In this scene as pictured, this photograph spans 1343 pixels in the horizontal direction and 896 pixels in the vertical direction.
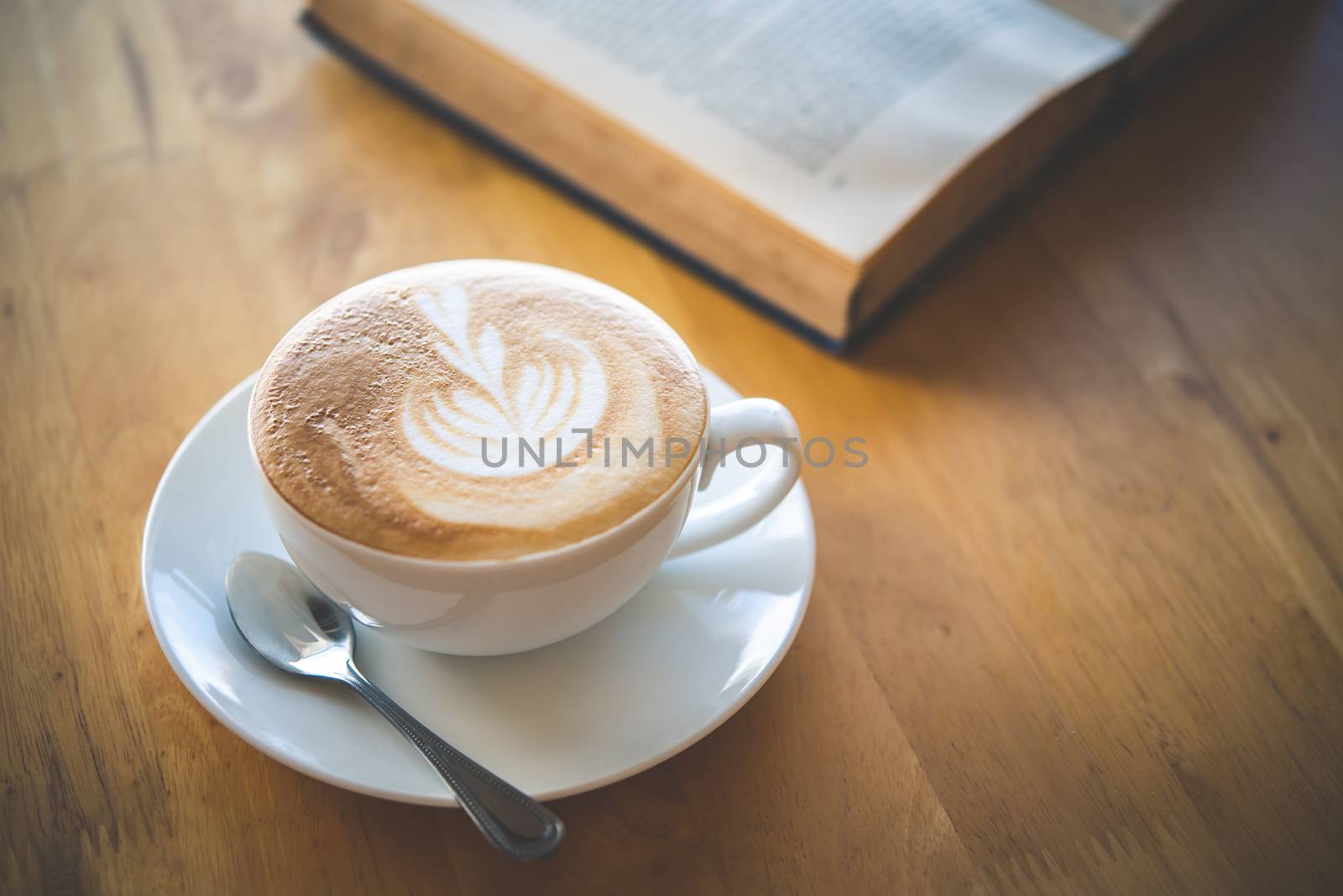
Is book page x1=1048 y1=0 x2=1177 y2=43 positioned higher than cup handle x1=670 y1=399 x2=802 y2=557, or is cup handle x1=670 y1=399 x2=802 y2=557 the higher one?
book page x1=1048 y1=0 x2=1177 y2=43

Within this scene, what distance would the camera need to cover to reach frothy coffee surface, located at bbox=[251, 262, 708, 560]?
0.49m

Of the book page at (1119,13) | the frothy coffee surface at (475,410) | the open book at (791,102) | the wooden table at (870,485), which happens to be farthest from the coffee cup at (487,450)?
the book page at (1119,13)

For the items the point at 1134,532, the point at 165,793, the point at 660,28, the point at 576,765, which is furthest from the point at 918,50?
the point at 165,793

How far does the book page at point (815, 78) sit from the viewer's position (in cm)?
80

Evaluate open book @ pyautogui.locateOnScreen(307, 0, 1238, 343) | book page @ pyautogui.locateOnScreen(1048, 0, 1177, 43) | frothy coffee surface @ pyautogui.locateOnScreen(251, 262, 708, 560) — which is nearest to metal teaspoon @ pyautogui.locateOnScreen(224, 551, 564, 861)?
frothy coffee surface @ pyautogui.locateOnScreen(251, 262, 708, 560)

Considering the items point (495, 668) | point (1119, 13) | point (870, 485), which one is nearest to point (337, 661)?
point (495, 668)

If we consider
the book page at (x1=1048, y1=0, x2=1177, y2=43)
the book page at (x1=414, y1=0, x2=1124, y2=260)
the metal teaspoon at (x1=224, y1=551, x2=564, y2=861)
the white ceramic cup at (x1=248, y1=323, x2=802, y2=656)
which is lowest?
the metal teaspoon at (x1=224, y1=551, x2=564, y2=861)

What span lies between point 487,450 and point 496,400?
0.12 ft

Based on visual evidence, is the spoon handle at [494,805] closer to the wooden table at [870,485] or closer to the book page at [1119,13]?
the wooden table at [870,485]

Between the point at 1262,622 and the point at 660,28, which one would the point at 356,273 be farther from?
the point at 1262,622

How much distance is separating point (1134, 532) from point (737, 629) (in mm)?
320

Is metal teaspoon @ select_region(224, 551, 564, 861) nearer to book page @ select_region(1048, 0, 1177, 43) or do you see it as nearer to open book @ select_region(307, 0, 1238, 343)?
open book @ select_region(307, 0, 1238, 343)

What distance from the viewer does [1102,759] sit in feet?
1.97

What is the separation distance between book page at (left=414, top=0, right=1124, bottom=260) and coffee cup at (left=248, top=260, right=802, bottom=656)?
264 millimetres
